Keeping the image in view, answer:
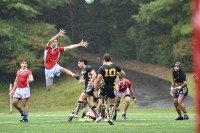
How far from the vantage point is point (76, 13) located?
6028cm

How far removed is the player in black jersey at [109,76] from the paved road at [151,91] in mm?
23118

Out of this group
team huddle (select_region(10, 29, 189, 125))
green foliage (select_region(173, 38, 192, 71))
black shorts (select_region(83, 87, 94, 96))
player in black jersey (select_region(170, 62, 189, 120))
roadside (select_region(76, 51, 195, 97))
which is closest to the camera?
team huddle (select_region(10, 29, 189, 125))

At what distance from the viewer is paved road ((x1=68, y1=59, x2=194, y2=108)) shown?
39.0m

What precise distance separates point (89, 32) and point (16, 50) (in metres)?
13.0

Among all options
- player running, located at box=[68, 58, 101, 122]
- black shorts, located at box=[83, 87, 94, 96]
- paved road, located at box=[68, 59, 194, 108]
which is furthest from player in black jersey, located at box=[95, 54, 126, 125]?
paved road, located at box=[68, 59, 194, 108]

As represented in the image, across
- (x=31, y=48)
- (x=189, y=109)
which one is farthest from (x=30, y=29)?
(x=189, y=109)

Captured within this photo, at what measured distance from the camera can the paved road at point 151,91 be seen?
39.0 m

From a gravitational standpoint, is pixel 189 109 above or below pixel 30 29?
below

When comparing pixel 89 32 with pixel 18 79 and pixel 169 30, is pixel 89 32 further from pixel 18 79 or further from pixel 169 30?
pixel 18 79

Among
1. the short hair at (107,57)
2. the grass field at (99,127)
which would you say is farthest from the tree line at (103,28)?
the short hair at (107,57)

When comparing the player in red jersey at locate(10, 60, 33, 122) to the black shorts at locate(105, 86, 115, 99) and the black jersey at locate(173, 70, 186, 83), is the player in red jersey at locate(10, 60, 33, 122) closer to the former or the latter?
the black shorts at locate(105, 86, 115, 99)

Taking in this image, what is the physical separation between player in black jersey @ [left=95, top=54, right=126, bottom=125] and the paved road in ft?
75.8

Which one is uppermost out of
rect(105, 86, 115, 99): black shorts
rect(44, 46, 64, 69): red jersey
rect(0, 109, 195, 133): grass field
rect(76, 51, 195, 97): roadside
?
rect(76, 51, 195, 97): roadside

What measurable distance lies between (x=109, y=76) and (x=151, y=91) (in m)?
29.9
